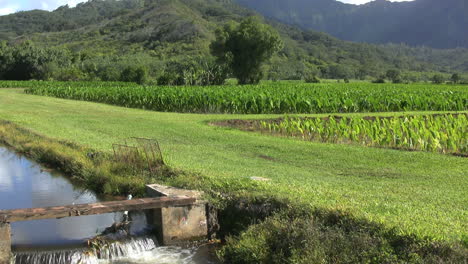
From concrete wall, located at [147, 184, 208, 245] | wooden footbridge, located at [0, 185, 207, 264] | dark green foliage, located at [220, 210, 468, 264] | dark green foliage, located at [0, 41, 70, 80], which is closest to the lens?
dark green foliage, located at [220, 210, 468, 264]

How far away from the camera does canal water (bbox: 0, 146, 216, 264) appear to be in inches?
327

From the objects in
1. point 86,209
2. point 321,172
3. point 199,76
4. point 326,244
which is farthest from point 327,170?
point 199,76

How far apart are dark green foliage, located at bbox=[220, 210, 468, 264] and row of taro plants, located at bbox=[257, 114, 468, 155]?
8.27 m

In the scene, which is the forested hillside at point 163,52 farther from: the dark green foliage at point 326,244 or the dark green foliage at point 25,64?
the dark green foliage at point 326,244

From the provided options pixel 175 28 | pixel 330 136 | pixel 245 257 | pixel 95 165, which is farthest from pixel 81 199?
pixel 175 28

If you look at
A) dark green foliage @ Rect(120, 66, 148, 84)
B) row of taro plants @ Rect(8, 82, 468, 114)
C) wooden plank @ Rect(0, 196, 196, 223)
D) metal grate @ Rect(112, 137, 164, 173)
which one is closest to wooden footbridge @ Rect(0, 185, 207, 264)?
wooden plank @ Rect(0, 196, 196, 223)

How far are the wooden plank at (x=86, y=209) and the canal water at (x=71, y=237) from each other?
590 mm

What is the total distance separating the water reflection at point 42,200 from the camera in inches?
363

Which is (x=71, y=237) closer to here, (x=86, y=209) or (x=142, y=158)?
(x=86, y=209)

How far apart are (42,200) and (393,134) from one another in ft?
A: 33.0

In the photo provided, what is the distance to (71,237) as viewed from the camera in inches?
361

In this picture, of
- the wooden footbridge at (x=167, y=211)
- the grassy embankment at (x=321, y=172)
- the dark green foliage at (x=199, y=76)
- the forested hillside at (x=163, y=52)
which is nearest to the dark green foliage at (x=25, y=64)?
the forested hillside at (x=163, y=52)

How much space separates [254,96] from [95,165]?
17.6 m

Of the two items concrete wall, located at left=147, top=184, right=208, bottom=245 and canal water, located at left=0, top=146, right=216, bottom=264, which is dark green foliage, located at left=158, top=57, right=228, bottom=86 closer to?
canal water, located at left=0, top=146, right=216, bottom=264
